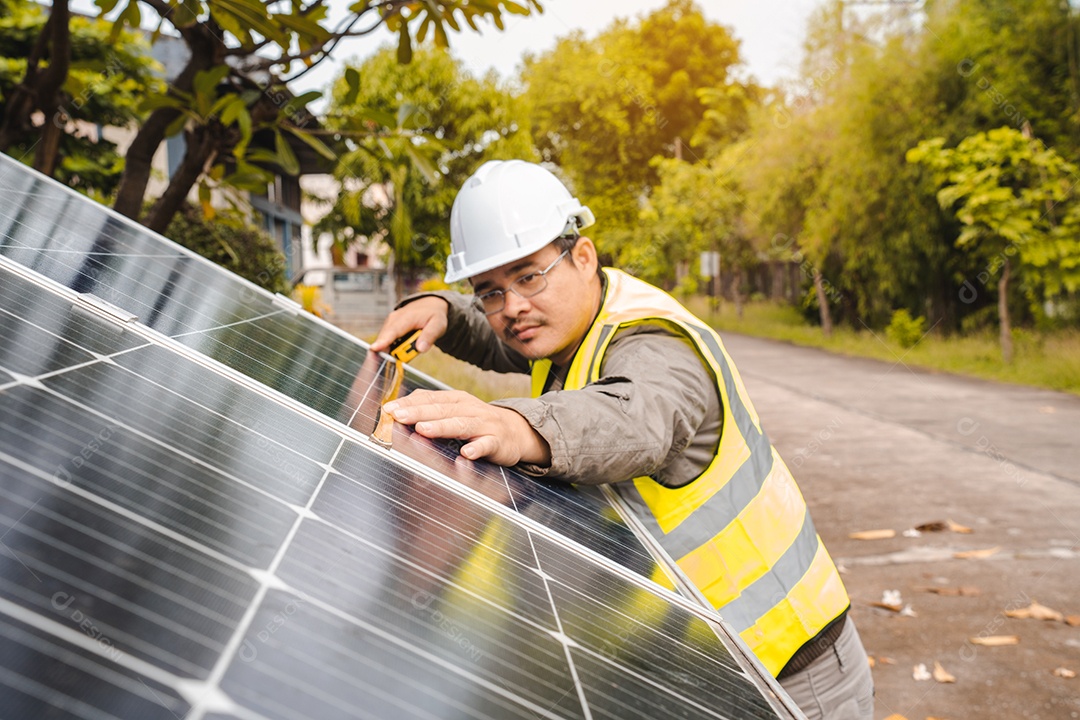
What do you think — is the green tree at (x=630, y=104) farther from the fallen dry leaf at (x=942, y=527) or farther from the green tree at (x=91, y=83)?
the fallen dry leaf at (x=942, y=527)

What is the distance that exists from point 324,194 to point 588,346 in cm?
3802

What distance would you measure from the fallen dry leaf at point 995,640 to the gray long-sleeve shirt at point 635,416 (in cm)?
345

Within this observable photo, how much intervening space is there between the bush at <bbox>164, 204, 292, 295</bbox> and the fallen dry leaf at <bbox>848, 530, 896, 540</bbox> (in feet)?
20.2

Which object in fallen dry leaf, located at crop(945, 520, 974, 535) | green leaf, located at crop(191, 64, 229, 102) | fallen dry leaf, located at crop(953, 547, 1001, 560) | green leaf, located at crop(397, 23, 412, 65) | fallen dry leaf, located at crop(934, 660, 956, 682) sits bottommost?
fallen dry leaf, located at crop(934, 660, 956, 682)

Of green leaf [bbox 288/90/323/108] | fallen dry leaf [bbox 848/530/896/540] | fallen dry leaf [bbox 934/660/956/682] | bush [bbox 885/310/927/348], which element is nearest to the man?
green leaf [bbox 288/90/323/108]

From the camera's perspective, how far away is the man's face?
2422 mm

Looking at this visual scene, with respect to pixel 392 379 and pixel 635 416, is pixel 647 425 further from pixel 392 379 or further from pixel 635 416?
pixel 392 379

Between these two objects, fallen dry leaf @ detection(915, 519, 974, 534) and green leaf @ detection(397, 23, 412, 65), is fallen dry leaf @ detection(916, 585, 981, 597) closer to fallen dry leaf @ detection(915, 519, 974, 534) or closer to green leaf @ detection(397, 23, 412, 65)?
fallen dry leaf @ detection(915, 519, 974, 534)

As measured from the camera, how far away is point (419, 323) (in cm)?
306

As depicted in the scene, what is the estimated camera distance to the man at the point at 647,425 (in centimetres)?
176

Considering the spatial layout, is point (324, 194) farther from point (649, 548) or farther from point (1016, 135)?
point (649, 548)

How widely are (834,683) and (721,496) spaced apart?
2.19ft

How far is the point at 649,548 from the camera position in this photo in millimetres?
1792

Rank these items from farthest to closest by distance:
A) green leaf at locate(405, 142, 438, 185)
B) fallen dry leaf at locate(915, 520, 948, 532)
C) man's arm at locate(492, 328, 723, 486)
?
fallen dry leaf at locate(915, 520, 948, 532)
green leaf at locate(405, 142, 438, 185)
man's arm at locate(492, 328, 723, 486)
